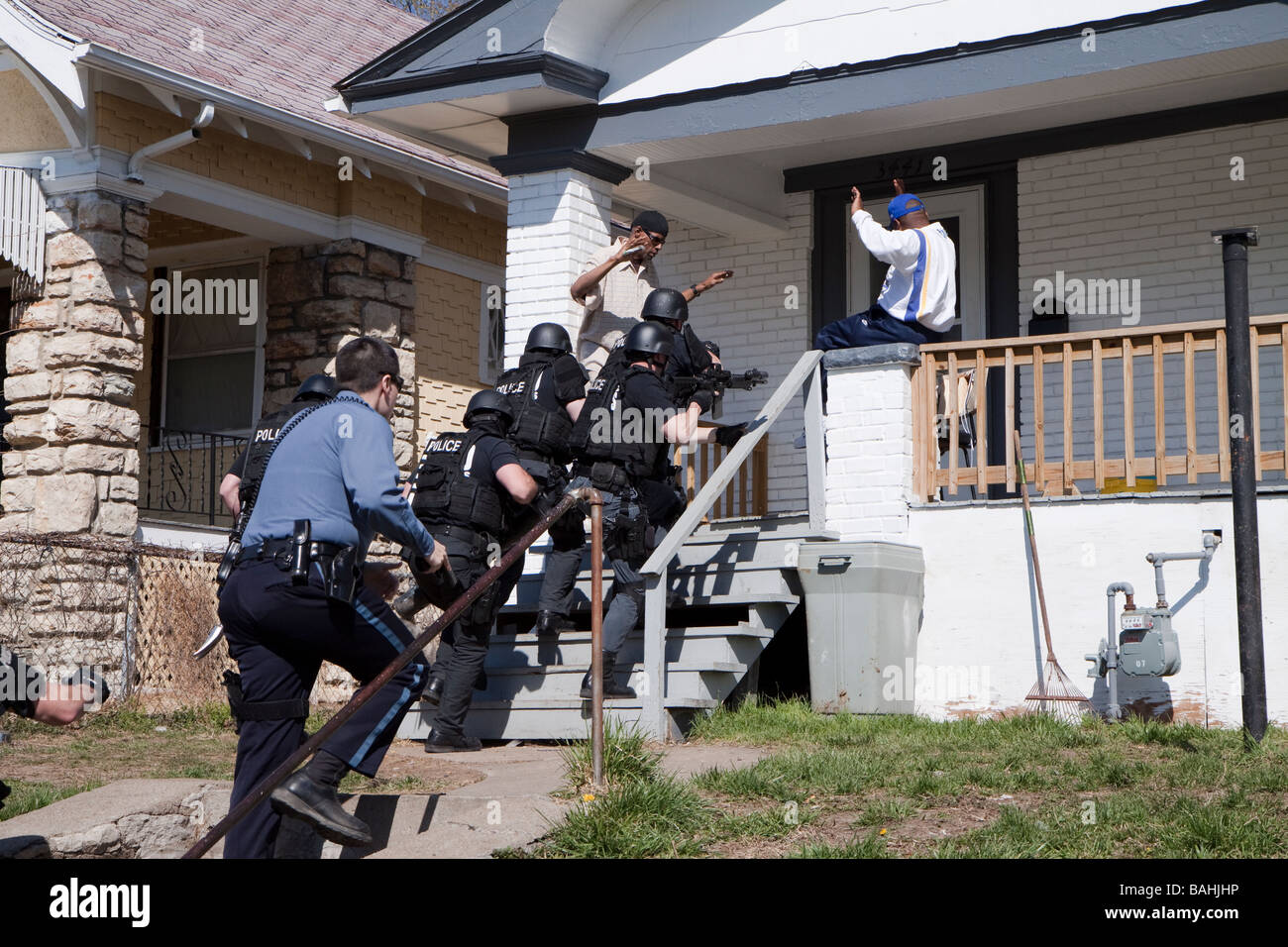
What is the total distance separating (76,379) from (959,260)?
682 cm

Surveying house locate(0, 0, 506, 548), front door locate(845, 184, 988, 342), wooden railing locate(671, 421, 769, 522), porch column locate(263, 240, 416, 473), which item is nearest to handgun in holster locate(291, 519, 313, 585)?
wooden railing locate(671, 421, 769, 522)

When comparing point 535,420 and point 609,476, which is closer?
point 609,476

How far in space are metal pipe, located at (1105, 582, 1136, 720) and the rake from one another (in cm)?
16

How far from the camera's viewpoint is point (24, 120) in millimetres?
12680

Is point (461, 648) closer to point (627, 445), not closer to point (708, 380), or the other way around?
point (627, 445)

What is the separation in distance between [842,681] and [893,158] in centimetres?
514

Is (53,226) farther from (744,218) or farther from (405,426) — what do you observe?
(744,218)

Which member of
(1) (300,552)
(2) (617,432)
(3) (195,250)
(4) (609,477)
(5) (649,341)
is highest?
(3) (195,250)

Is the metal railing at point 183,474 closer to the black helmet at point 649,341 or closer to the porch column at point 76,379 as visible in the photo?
the porch column at point 76,379

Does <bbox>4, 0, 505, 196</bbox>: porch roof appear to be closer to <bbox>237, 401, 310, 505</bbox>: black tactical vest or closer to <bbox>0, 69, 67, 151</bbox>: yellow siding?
<bbox>0, 69, 67, 151</bbox>: yellow siding

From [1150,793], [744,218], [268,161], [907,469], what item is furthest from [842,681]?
[268,161]

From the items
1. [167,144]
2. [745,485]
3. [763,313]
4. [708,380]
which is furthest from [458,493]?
[167,144]

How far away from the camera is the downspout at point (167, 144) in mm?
12227

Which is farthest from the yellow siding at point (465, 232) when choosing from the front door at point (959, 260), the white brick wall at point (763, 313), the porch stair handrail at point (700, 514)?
the porch stair handrail at point (700, 514)
